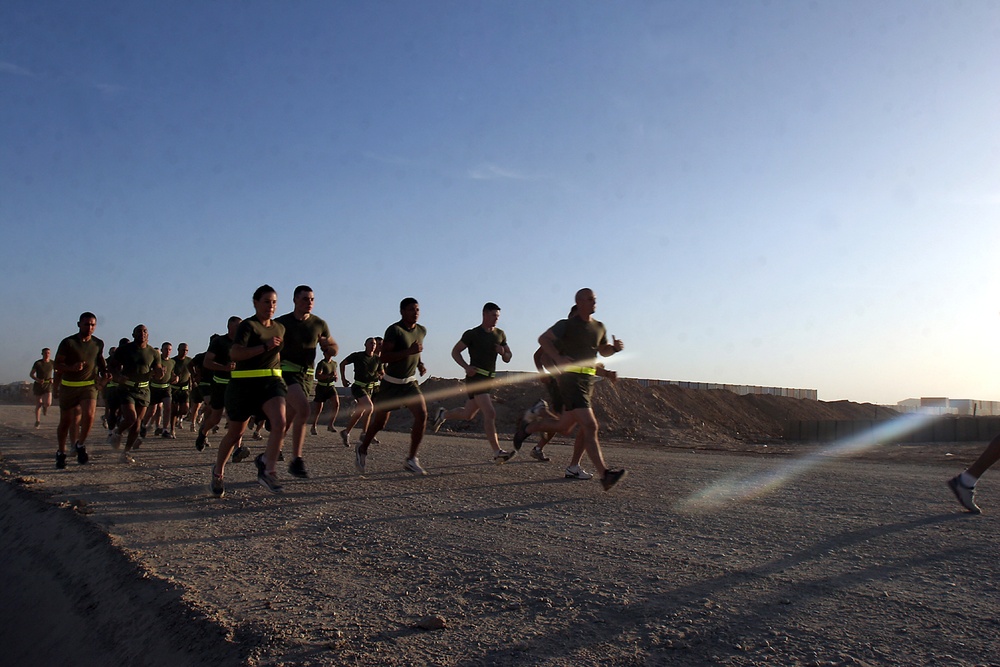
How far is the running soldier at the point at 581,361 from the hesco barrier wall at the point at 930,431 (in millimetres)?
19937

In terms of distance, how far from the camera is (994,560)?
433 centimetres

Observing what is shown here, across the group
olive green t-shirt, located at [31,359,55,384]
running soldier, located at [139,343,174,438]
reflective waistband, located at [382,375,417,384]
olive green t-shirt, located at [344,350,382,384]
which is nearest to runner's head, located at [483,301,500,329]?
reflective waistband, located at [382,375,417,384]

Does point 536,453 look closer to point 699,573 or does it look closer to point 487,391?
point 487,391

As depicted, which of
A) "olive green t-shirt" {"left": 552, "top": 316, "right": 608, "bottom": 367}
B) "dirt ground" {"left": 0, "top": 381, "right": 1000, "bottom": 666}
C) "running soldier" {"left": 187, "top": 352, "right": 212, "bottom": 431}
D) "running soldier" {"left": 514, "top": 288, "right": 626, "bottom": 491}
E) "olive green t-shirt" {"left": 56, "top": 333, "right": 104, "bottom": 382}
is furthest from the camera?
"running soldier" {"left": 187, "top": 352, "right": 212, "bottom": 431}

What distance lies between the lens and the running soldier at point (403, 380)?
28.1ft

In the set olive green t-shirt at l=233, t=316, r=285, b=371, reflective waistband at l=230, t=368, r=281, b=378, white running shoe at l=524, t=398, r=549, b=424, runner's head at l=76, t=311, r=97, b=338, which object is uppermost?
runner's head at l=76, t=311, r=97, b=338

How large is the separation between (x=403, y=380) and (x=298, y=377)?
140cm

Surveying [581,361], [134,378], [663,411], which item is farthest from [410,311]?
[663,411]

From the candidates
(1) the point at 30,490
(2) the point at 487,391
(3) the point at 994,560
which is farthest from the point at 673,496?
(1) the point at 30,490

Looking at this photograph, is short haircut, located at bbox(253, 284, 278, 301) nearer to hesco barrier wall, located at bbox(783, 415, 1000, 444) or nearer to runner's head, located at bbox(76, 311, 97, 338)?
runner's head, located at bbox(76, 311, 97, 338)

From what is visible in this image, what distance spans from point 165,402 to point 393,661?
44.7 ft

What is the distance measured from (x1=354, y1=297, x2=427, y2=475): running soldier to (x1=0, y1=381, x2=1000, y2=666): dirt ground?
0.59 meters

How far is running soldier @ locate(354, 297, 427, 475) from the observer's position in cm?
856

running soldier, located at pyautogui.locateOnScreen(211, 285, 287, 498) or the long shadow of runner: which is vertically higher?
running soldier, located at pyautogui.locateOnScreen(211, 285, 287, 498)
